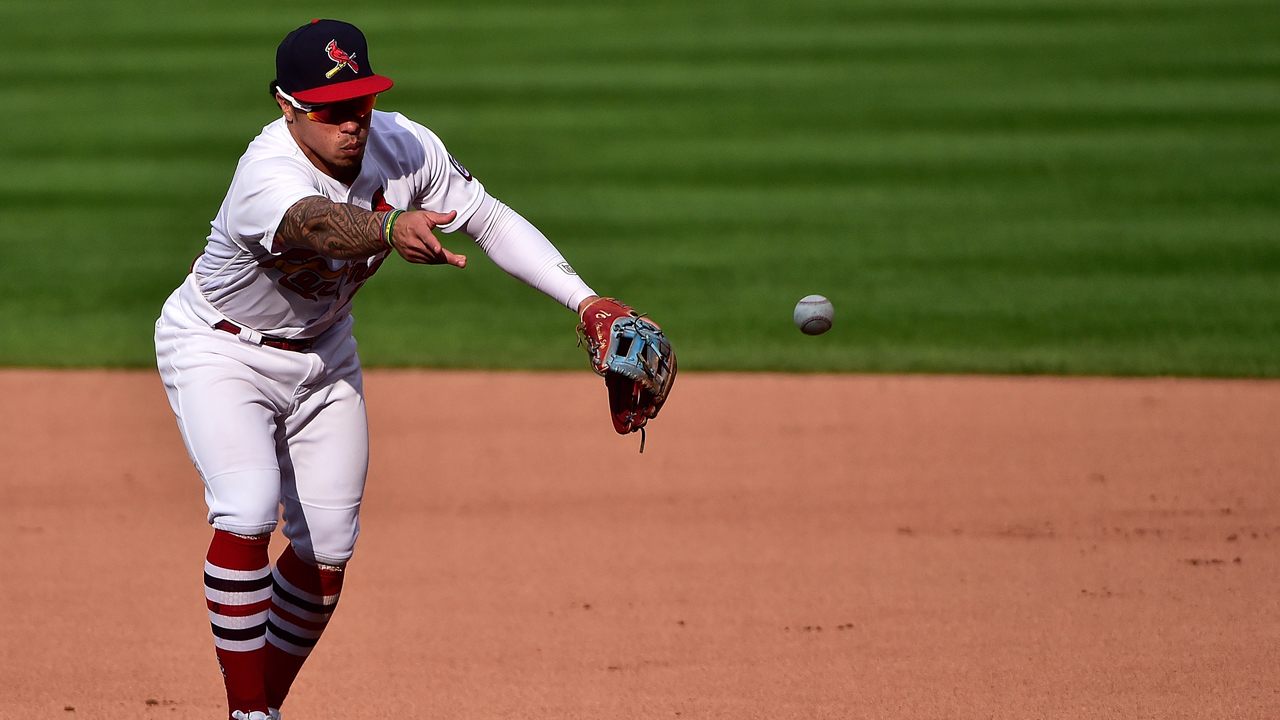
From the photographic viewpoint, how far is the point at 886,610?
4.98 meters

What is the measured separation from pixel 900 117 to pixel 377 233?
9.56 meters

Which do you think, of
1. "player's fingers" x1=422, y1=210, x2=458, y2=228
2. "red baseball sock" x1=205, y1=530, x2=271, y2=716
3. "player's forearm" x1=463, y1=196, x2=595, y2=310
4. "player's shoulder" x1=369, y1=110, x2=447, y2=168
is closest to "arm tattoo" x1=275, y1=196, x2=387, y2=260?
"player's fingers" x1=422, y1=210, x2=458, y2=228

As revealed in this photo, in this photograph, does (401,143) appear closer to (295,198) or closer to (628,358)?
(295,198)

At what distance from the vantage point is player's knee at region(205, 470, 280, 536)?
11.7 feet

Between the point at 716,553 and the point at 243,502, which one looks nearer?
the point at 243,502

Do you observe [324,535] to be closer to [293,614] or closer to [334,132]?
[293,614]

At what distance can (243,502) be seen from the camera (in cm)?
356

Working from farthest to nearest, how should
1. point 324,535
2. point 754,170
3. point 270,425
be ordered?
point 754,170 → point 324,535 → point 270,425

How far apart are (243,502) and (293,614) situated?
1.88 feet

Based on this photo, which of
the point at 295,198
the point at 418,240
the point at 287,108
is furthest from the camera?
the point at 287,108

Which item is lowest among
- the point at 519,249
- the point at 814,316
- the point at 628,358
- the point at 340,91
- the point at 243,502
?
the point at 243,502

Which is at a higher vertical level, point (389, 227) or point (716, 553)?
point (389, 227)

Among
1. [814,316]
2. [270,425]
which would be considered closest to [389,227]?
[270,425]

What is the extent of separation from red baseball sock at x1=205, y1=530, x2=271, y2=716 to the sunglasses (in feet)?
3.58
